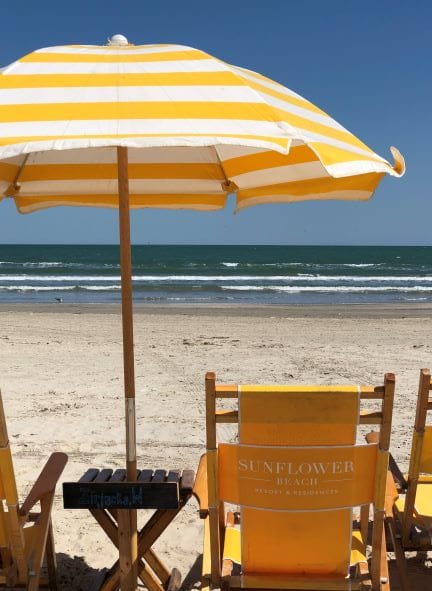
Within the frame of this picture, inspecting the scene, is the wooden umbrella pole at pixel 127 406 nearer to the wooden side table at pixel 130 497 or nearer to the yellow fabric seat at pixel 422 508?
the wooden side table at pixel 130 497

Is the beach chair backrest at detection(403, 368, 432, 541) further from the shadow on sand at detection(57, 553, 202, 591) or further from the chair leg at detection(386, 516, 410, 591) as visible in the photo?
the shadow on sand at detection(57, 553, 202, 591)

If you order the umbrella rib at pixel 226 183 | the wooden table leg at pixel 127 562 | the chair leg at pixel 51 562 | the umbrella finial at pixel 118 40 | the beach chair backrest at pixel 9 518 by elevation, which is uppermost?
the umbrella finial at pixel 118 40

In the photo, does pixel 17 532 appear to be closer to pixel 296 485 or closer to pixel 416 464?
pixel 296 485

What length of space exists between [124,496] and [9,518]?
41cm

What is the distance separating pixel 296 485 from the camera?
2.25 metres

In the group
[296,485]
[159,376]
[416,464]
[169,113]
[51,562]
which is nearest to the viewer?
[169,113]

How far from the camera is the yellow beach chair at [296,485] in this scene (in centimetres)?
215

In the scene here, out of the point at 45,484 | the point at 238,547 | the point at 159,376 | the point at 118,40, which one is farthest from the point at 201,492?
the point at 159,376

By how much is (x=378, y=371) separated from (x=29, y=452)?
14.4ft

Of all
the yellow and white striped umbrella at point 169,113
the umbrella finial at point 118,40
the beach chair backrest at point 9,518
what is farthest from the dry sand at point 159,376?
the umbrella finial at point 118,40

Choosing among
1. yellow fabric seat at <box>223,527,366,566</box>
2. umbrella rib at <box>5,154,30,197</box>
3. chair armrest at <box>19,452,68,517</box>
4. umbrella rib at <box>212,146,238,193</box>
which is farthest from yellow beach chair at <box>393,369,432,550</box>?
umbrella rib at <box>5,154,30,197</box>

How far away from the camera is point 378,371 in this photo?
24.9 feet

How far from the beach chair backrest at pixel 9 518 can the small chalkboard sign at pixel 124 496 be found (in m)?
0.19

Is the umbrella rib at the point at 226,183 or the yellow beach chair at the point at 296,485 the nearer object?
the yellow beach chair at the point at 296,485
